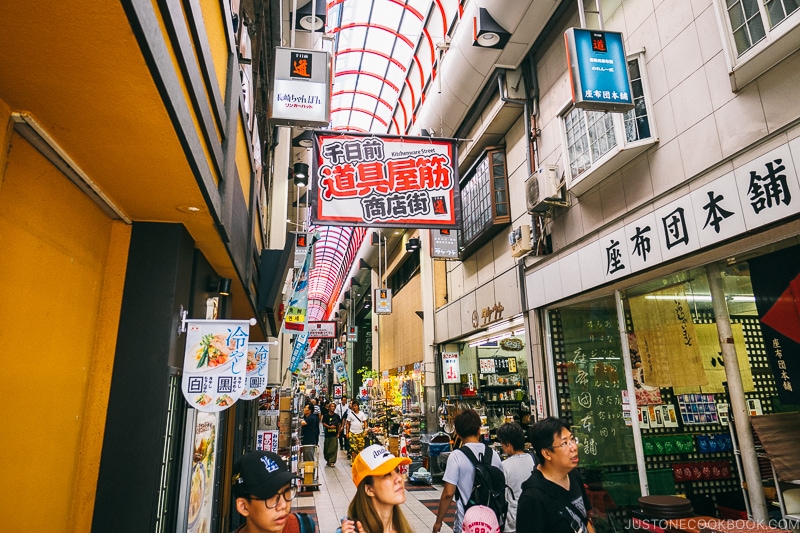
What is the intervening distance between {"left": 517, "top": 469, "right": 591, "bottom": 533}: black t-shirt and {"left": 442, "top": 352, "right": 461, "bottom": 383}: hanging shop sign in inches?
402

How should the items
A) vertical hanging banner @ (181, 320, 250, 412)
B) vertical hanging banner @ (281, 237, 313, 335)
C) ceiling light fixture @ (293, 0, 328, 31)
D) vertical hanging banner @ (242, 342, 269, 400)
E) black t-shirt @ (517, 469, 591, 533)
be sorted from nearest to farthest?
black t-shirt @ (517, 469, 591, 533) < vertical hanging banner @ (181, 320, 250, 412) < vertical hanging banner @ (242, 342, 269, 400) < ceiling light fixture @ (293, 0, 328, 31) < vertical hanging banner @ (281, 237, 313, 335)

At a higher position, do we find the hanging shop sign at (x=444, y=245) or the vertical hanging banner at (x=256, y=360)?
the hanging shop sign at (x=444, y=245)

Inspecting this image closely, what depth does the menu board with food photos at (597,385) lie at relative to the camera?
7043 millimetres

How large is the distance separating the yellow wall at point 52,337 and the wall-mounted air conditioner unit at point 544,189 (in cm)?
622

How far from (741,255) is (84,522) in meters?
Result: 6.15

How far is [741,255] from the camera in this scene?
16.3 feet

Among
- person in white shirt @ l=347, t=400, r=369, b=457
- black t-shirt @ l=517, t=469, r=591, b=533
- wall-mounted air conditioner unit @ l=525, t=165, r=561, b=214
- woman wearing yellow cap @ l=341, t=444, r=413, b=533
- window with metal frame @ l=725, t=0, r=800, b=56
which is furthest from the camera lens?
person in white shirt @ l=347, t=400, r=369, b=457

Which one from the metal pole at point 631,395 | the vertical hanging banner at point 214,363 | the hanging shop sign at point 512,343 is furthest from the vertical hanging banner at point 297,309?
the vertical hanging banner at point 214,363

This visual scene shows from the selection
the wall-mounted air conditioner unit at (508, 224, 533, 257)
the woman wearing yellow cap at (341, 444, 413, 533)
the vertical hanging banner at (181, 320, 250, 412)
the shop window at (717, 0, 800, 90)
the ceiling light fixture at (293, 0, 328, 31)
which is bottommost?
the woman wearing yellow cap at (341, 444, 413, 533)

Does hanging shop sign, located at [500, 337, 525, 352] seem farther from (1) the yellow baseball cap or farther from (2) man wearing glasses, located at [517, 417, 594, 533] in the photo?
(1) the yellow baseball cap

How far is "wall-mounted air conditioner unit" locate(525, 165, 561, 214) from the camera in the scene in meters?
7.62

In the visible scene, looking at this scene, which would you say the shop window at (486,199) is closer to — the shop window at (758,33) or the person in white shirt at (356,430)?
the shop window at (758,33)

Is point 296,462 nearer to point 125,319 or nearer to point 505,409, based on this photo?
point 505,409

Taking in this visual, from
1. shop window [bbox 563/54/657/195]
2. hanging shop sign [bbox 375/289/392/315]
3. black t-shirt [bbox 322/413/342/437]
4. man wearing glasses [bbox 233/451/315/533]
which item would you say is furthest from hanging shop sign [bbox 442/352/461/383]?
man wearing glasses [bbox 233/451/315/533]
